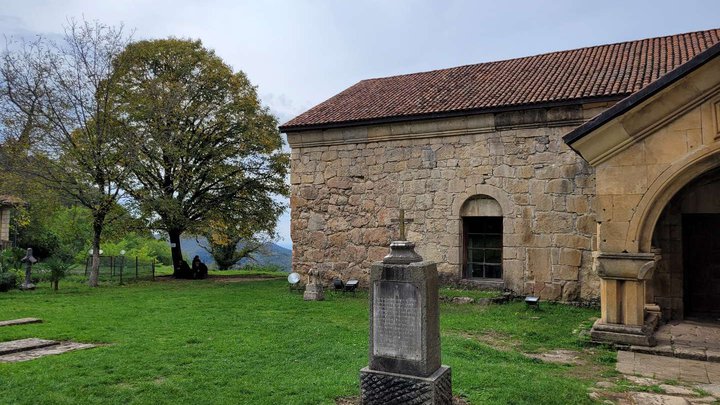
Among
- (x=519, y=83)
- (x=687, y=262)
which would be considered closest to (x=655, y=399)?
(x=687, y=262)

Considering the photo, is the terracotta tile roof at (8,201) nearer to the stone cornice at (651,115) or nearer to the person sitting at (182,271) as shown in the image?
the person sitting at (182,271)

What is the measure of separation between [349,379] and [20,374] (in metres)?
3.99

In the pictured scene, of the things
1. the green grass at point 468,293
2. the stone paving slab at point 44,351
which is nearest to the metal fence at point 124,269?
the stone paving slab at point 44,351

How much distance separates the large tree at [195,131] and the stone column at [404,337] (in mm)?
15666

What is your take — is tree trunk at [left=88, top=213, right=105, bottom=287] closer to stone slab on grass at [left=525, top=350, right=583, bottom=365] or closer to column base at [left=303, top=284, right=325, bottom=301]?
column base at [left=303, top=284, right=325, bottom=301]

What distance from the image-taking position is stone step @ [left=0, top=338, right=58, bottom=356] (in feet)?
23.1

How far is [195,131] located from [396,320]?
17.9 metres

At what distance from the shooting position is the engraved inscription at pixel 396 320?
4723 mm

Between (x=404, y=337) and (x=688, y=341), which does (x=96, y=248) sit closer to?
(x=404, y=337)

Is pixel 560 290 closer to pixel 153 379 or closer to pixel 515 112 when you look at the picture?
pixel 515 112

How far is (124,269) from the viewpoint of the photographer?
2481 cm

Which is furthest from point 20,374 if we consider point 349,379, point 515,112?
point 515,112

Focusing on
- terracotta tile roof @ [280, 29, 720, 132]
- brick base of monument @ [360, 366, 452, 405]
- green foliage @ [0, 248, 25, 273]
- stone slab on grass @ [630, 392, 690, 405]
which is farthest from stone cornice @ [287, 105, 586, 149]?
green foliage @ [0, 248, 25, 273]

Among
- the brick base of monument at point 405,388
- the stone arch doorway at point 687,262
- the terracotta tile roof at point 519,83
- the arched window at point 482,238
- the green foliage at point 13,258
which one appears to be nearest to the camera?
the brick base of monument at point 405,388
